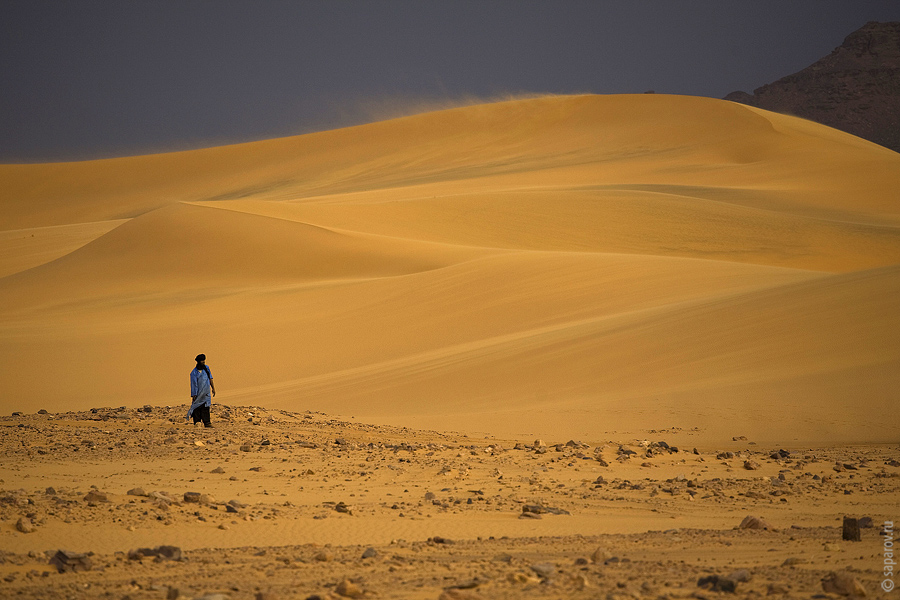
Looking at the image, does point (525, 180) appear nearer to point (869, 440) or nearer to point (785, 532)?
point (869, 440)

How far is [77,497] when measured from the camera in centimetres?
600

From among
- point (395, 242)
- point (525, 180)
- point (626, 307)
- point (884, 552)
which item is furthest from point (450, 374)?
point (525, 180)

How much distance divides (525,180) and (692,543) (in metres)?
42.7

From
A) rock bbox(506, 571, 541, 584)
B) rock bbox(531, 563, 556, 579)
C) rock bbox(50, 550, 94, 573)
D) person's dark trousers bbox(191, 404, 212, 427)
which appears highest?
person's dark trousers bbox(191, 404, 212, 427)

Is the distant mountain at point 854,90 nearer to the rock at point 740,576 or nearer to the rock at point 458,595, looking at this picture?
the rock at point 740,576

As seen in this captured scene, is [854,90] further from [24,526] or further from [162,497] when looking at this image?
[24,526]

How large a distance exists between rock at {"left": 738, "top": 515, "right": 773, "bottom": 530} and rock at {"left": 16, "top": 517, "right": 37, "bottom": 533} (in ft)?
15.2

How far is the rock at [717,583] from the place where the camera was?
13.4 feet

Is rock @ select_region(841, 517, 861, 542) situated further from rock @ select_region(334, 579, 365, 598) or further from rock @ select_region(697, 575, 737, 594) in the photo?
rock @ select_region(334, 579, 365, 598)

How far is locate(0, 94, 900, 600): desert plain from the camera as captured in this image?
15.8ft

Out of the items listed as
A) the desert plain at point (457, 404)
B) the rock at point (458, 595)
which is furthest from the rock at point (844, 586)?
the rock at point (458, 595)

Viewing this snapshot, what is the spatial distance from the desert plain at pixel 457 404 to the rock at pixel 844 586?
13 cm

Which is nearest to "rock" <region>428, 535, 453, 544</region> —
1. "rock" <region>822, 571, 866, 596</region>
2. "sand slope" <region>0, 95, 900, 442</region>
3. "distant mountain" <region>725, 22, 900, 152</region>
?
"rock" <region>822, 571, 866, 596</region>

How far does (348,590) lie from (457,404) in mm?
7996
